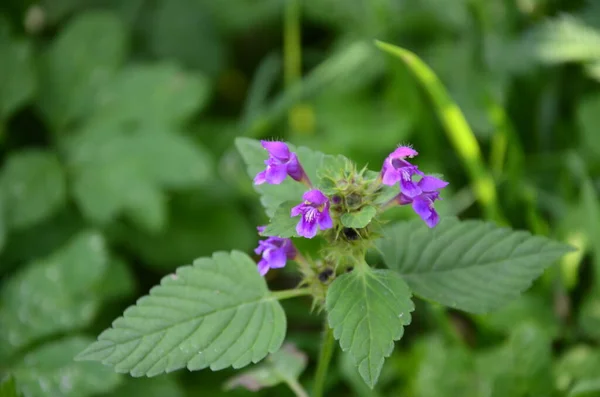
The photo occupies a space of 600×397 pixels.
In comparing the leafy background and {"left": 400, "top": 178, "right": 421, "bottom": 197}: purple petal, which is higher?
{"left": 400, "top": 178, "right": 421, "bottom": 197}: purple petal

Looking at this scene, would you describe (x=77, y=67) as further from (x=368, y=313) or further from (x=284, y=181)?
(x=368, y=313)

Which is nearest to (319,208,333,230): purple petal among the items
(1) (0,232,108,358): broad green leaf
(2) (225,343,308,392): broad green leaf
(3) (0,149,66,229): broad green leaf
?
(2) (225,343,308,392): broad green leaf

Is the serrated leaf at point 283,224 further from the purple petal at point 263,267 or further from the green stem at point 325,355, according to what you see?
the green stem at point 325,355

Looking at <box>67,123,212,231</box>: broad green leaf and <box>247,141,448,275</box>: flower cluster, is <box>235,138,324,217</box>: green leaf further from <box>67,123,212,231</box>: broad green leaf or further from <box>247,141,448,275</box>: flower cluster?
<box>67,123,212,231</box>: broad green leaf

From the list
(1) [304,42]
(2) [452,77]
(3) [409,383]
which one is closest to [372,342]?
(3) [409,383]

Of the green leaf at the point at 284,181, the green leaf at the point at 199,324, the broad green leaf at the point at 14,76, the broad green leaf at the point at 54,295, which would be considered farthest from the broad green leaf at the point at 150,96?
the green leaf at the point at 199,324

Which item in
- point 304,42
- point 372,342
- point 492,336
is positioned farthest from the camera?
point 304,42

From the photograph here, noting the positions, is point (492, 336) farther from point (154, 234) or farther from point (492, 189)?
point (154, 234)
